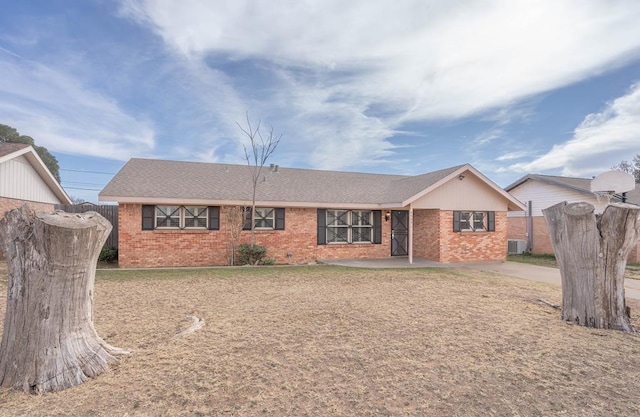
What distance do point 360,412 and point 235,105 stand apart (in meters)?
15.6

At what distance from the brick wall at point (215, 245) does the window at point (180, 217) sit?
18 cm

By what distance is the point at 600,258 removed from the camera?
5594 mm

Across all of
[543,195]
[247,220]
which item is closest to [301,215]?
[247,220]

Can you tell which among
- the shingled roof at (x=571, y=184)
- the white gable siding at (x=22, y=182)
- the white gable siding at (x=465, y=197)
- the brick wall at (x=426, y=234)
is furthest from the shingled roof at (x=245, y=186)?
the shingled roof at (x=571, y=184)

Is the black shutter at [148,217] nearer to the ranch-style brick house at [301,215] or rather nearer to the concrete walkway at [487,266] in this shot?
the ranch-style brick house at [301,215]

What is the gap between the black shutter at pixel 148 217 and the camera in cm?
1196

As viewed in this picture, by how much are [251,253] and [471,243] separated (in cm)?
943

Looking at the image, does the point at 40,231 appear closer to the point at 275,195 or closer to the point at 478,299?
the point at 478,299

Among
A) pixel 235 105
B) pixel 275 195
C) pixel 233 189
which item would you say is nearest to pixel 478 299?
pixel 275 195

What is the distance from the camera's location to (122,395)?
310cm

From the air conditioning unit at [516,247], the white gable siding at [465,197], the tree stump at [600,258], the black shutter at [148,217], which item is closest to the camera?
the tree stump at [600,258]

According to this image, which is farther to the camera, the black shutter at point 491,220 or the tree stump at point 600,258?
the black shutter at point 491,220

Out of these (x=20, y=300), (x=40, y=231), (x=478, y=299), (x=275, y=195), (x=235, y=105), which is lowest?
(x=478, y=299)

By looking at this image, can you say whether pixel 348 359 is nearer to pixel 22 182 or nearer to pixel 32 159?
pixel 22 182
